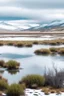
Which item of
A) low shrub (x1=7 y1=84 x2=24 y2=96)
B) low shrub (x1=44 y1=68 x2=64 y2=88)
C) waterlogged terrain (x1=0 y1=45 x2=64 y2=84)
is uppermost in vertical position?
waterlogged terrain (x1=0 y1=45 x2=64 y2=84)

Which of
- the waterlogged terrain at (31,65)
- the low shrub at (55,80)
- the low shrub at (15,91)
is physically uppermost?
the waterlogged terrain at (31,65)

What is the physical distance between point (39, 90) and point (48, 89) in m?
0.52

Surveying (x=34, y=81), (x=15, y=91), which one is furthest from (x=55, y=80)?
(x=15, y=91)

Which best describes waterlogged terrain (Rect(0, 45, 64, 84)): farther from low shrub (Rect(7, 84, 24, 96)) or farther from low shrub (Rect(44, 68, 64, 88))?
low shrub (Rect(7, 84, 24, 96))

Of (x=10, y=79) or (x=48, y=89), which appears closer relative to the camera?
(x=48, y=89)

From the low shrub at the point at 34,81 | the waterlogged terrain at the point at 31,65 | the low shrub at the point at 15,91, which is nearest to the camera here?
the low shrub at the point at 15,91

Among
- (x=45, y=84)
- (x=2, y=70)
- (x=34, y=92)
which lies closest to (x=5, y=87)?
(x=34, y=92)

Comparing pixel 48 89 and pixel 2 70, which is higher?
pixel 2 70

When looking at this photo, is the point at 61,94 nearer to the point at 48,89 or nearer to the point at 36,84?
the point at 48,89

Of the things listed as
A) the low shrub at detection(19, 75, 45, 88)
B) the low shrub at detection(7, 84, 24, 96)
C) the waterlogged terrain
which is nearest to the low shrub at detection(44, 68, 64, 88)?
the low shrub at detection(19, 75, 45, 88)

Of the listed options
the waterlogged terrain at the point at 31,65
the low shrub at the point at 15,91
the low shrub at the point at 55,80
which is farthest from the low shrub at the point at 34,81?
the low shrub at the point at 15,91

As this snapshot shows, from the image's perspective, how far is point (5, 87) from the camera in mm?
17375

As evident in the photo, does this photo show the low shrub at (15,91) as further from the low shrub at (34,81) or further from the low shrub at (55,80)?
the low shrub at (55,80)

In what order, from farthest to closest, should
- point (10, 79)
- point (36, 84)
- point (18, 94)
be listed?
1. point (10, 79)
2. point (36, 84)
3. point (18, 94)
